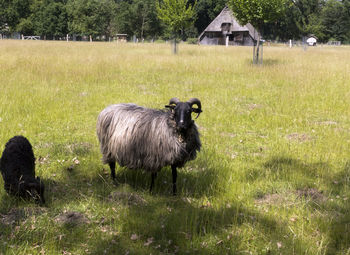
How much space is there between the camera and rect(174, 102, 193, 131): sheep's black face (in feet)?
15.4

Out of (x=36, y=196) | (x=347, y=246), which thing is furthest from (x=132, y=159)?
(x=347, y=246)

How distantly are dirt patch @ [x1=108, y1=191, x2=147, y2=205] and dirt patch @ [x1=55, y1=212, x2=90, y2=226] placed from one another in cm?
60

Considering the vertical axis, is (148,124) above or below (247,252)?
above

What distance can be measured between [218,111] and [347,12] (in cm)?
10543

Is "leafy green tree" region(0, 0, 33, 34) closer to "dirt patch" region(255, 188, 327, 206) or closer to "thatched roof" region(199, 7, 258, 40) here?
"thatched roof" region(199, 7, 258, 40)

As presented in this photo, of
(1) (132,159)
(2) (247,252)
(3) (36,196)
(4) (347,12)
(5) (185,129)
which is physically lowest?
(2) (247,252)

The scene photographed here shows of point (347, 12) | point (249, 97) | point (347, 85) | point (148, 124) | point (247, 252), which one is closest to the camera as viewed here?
point (247, 252)

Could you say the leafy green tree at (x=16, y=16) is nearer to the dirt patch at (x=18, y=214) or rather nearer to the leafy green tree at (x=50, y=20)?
the leafy green tree at (x=50, y=20)

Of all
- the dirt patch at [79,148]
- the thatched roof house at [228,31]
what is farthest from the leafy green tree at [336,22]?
the dirt patch at [79,148]

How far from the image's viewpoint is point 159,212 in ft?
15.4

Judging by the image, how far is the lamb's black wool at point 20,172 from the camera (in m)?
4.57

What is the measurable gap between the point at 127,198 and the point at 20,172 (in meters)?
1.70

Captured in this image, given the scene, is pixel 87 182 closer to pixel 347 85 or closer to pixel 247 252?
pixel 247 252

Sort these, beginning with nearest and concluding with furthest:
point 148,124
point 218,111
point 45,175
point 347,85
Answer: point 148,124
point 45,175
point 218,111
point 347,85
